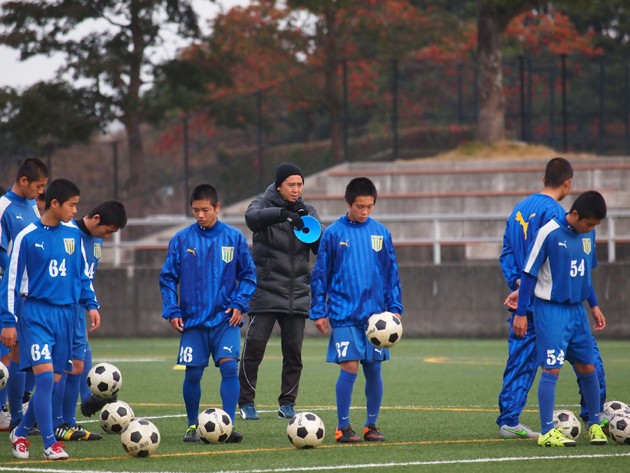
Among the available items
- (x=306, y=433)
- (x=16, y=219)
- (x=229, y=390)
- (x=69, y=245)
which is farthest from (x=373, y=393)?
(x=16, y=219)

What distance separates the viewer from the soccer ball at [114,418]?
999cm

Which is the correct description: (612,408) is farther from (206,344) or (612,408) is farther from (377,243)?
(206,344)

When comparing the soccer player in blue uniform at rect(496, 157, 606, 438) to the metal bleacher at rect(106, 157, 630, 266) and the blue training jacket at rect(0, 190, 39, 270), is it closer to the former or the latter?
the blue training jacket at rect(0, 190, 39, 270)

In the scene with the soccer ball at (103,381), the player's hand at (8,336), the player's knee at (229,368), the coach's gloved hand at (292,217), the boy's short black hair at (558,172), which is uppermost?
the boy's short black hair at (558,172)

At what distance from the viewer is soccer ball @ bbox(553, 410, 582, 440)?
9156mm

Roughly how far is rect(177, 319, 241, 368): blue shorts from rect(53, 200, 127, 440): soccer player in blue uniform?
2.50ft

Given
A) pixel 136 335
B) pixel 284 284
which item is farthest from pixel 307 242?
pixel 136 335

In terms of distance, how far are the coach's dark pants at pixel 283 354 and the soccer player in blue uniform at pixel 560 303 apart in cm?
294

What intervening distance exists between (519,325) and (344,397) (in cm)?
149

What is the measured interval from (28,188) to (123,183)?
66.5ft

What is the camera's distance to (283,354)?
11.6m

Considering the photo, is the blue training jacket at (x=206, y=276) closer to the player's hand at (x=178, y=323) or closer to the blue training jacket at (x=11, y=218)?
the player's hand at (x=178, y=323)

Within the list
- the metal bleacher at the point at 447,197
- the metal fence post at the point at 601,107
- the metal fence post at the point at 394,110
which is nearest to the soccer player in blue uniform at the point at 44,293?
the metal bleacher at the point at 447,197

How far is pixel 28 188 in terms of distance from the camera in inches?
419
